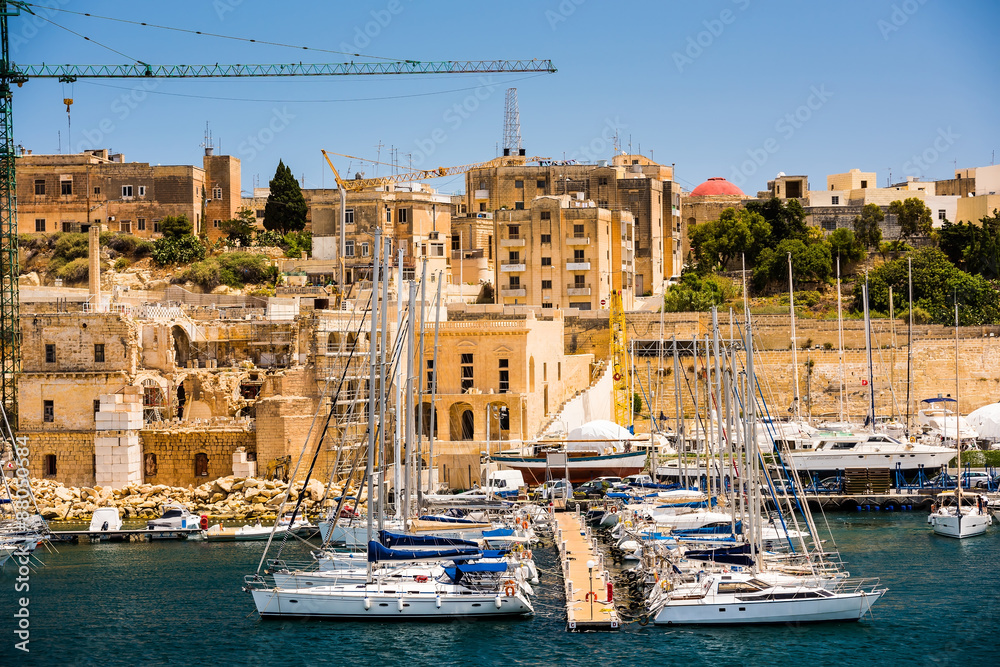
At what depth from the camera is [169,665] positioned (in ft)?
76.4

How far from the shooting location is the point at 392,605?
984 inches

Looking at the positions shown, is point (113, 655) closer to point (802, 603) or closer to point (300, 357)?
point (802, 603)

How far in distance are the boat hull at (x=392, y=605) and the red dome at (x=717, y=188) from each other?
175 feet

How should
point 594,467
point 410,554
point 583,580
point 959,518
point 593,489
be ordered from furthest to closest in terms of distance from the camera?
point 594,467 → point 593,489 → point 959,518 → point 583,580 → point 410,554

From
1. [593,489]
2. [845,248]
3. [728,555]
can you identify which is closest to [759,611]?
[728,555]

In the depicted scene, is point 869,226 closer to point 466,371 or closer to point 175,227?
point 466,371

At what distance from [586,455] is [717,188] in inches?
1504

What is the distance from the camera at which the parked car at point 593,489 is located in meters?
38.8

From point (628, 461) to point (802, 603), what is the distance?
54.4ft

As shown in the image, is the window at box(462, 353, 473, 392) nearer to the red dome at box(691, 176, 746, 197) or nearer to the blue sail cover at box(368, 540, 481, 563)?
the blue sail cover at box(368, 540, 481, 563)

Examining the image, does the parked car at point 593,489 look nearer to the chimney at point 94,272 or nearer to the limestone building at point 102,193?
the chimney at point 94,272

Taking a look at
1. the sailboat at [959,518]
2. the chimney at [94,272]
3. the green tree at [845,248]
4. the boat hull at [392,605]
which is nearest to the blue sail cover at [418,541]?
the boat hull at [392,605]

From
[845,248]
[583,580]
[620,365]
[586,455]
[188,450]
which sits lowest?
[583,580]

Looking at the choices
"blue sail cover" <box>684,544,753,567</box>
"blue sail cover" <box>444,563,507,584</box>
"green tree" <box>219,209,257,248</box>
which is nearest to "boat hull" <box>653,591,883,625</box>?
"blue sail cover" <box>684,544,753,567</box>
